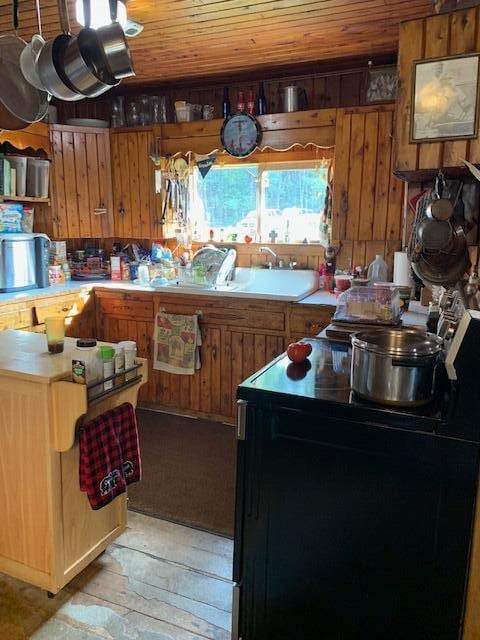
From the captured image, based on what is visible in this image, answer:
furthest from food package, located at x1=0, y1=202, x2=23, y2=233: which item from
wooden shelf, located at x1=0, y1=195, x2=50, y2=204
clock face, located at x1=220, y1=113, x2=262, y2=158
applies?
clock face, located at x1=220, y1=113, x2=262, y2=158

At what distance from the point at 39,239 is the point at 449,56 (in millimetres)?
2849

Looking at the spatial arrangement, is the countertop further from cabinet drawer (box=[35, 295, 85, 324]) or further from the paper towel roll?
the paper towel roll

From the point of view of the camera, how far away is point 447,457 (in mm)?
1256

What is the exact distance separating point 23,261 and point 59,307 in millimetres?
403

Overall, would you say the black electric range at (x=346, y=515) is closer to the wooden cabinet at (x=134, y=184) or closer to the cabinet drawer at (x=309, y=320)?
the cabinet drawer at (x=309, y=320)

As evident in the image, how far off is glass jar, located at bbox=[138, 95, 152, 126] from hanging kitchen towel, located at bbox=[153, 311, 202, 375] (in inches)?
63.0

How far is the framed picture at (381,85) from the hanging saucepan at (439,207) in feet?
4.55

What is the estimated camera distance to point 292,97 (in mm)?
3393

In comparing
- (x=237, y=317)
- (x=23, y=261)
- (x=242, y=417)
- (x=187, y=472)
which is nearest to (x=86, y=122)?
(x=23, y=261)

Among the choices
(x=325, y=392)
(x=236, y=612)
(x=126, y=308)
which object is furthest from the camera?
(x=126, y=308)

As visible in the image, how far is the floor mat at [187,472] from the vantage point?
239 centimetres

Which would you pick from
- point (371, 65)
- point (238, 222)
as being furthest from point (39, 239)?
point (371, 65)

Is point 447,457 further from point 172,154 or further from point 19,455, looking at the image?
point 172,154

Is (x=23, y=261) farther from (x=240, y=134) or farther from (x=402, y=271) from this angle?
(x=402, y=271)
